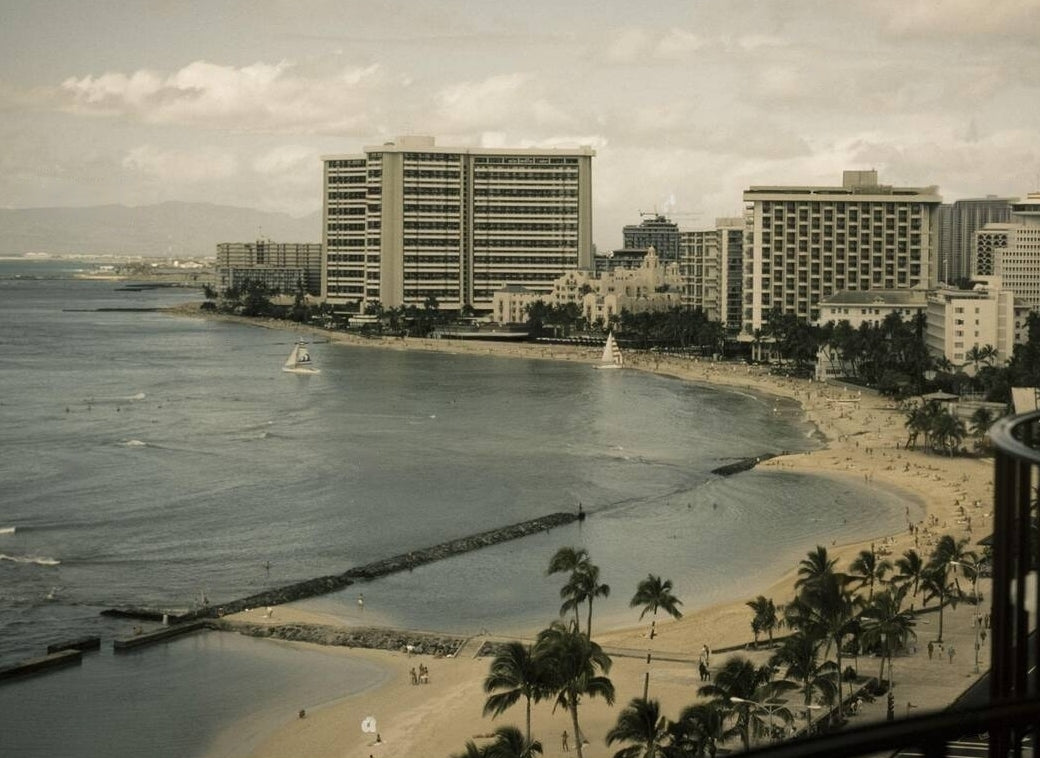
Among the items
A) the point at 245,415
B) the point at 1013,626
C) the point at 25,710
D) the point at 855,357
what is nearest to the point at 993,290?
the point at 855,357

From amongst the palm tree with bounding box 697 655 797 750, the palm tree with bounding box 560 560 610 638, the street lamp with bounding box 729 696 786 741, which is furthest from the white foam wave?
the street lamp with bounding box 729 696 786 741

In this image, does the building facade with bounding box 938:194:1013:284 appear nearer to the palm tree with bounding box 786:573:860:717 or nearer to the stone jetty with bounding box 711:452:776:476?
the stone jetty with bounding box 711:452:776:476

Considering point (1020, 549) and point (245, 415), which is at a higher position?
point (1020, 549)

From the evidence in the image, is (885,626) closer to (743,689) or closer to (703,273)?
(743,689)

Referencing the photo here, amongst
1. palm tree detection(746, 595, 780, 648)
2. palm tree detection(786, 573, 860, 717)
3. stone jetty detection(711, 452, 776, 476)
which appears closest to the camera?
palm tree detection(786, 573, 860, 717)

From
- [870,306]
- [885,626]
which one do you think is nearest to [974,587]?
[885,626]

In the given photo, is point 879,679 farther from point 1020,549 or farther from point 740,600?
point 1020,549
